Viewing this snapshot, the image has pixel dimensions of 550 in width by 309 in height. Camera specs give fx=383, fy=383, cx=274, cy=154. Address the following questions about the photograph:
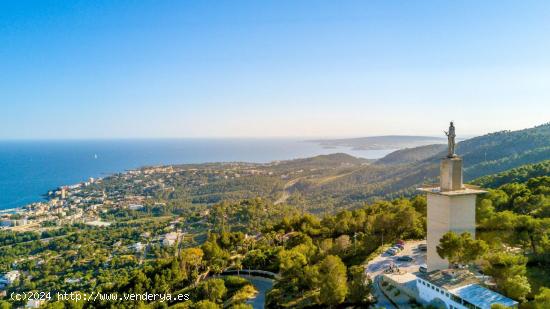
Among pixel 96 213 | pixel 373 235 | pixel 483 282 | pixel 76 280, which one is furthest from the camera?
pixel 96 213

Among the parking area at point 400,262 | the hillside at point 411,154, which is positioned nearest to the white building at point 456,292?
the parking area at point 400,262

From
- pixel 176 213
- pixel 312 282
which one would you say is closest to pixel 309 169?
pixel 176 213

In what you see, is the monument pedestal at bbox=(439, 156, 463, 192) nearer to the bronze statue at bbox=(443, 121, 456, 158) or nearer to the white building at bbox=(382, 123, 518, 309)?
the white building at bbox=(382, 123, 518, 309)

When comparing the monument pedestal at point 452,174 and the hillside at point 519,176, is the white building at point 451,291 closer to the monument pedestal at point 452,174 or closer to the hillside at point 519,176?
the monument pedestal at point 452,174

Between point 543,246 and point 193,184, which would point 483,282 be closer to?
point 543,246

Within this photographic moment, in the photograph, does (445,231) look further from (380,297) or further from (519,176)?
(519,176)

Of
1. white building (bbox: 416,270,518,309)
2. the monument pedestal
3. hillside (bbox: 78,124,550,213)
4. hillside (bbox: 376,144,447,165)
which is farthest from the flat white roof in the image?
hillside (bbox: 376,144,447,165)
